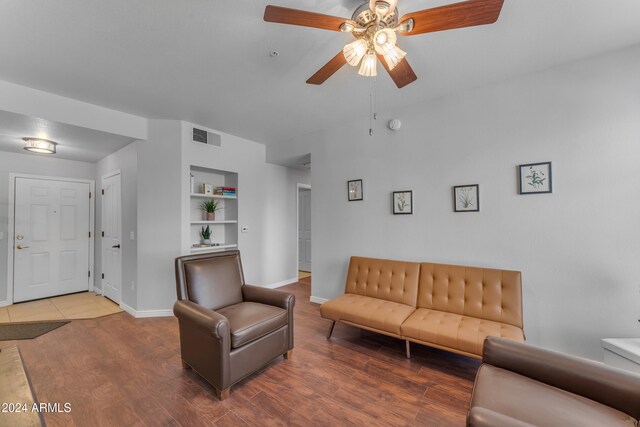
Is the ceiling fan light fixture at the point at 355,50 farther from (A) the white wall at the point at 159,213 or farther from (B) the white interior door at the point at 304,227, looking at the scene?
(B) the white interior door at the point at 304,227

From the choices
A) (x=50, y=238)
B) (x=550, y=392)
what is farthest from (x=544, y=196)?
(x=50, y=238)

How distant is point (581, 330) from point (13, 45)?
16.7 ft

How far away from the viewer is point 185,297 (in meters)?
2.35

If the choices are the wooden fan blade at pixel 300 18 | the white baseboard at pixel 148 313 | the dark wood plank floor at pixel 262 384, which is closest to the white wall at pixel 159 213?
the white baseboard at pixel 148 313

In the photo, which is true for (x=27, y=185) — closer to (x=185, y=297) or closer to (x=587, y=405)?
(x=185, y=297)

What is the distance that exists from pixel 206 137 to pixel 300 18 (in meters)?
2.87

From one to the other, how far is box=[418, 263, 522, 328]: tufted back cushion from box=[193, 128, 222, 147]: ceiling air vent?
3359mm

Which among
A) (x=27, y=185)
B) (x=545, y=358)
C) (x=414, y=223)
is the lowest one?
(x=545, y=358)

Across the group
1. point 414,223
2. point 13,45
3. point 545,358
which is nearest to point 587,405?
point 545,358

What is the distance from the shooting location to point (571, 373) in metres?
1.33

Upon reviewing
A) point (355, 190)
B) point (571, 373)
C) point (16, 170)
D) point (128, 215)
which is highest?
point (16, 170)

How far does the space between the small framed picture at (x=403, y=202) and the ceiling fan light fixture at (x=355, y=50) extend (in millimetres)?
1868

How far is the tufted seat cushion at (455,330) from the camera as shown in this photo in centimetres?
201

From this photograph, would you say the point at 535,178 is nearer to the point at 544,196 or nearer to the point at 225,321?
the point at 544,196
